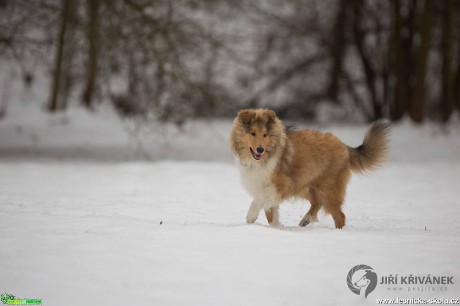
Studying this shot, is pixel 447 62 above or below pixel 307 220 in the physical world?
above

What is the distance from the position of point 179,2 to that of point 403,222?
353 inches

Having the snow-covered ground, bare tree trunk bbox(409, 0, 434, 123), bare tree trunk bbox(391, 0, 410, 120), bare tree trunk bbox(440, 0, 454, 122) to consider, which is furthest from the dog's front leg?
bare tree trunk bbox(440, 0, 454, 122)

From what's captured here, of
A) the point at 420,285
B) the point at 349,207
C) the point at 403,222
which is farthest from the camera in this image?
the point at 349,207

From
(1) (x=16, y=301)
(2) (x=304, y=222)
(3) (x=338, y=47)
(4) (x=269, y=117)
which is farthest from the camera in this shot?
(3) (x=338, y=47)

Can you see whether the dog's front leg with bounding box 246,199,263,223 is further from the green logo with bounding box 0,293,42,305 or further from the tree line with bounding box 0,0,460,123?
the tree line with bounding box 0,0,460,123

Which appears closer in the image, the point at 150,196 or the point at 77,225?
the point at 77,225

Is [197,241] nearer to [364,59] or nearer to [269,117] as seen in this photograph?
[269,117]

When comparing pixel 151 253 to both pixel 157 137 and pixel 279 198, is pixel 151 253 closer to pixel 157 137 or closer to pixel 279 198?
pixel 279 198

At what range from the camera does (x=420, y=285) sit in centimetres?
450

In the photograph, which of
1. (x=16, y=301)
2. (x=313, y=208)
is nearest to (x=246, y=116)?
(x=313, y=208)

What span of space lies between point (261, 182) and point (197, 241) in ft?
4.64

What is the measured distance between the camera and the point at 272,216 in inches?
260

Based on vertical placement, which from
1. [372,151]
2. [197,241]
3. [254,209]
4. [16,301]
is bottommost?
[16,301]

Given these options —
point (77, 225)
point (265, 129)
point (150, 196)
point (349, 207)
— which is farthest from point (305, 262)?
point (150, 196)
